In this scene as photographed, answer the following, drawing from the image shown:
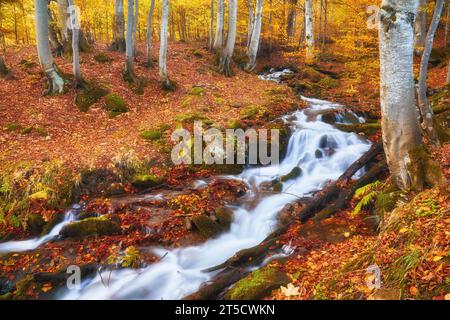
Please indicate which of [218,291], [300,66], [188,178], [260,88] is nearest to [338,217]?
[218,291]

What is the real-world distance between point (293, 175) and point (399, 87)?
445 centimetres

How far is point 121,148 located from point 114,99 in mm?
3755

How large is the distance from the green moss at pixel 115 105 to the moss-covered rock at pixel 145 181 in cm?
437

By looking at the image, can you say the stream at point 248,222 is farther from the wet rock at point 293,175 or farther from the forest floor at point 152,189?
the forest floor at point 152,189

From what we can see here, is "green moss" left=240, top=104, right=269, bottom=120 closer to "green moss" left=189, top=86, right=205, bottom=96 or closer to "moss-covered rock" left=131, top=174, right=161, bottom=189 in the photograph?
"green moss" left=189, top=86, right=205, bottom=96

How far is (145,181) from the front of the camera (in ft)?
28.6

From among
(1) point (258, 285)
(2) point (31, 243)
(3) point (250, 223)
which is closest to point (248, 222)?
(3) point (250, 223)

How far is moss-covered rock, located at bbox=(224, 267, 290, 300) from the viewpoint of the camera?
4.43 m

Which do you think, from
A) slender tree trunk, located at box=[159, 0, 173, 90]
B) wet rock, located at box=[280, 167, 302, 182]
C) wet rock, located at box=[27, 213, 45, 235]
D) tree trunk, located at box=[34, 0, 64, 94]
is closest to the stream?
wet rock, located at box=[280, 167, 302, 182]

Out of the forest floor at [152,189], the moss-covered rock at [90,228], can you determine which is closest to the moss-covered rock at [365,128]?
the forest floor at [152,189]

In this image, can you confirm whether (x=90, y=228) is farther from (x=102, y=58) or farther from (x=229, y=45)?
(x=229, y=45)

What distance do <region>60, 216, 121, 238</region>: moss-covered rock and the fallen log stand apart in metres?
2.45

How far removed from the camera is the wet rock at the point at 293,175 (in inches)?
361
